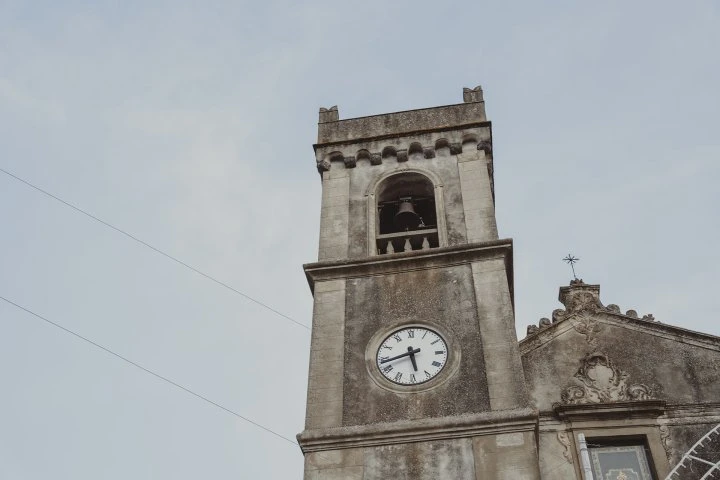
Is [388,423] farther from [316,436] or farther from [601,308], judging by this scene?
[601,308]

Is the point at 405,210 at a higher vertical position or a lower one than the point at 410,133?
lower

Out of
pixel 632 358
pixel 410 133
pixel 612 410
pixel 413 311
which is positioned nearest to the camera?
pixel 612 410

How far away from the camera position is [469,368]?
1543cm

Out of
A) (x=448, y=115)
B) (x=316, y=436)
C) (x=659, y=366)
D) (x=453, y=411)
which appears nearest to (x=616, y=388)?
(x=659, y=366)

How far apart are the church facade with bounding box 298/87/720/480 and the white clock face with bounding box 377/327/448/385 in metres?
0.02

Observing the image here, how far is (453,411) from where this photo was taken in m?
14.8

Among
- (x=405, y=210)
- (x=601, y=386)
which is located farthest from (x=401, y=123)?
(x=601, y=386)

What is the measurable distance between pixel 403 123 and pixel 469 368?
23.9ft

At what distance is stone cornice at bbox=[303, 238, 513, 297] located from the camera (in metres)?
17.3

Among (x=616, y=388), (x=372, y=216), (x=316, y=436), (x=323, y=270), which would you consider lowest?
(x=316, y=436)

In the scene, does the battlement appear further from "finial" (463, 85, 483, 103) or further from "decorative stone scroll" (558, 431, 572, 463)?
"decorative stone scroll" (558, 431, 572, 463)

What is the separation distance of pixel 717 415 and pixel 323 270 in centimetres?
747

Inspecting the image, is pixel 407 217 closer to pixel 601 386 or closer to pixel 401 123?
pixel 401 123

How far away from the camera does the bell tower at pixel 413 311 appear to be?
46.8ft
